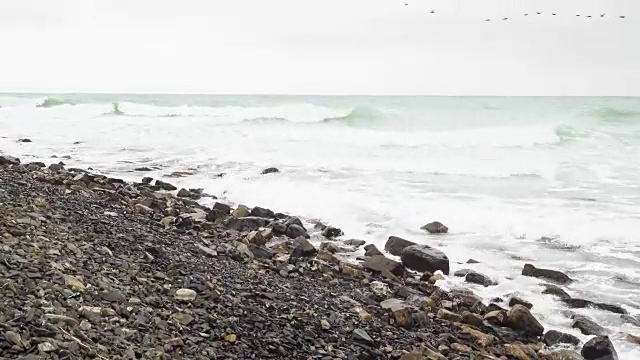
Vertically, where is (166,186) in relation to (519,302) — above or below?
above

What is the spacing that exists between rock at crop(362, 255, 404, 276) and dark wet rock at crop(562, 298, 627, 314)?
2074 mm

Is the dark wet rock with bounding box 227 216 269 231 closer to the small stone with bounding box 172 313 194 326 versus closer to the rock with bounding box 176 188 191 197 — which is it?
the rock with bounding box 176 188 191 197

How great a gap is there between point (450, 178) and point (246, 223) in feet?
26.0

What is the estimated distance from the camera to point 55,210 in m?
6.70

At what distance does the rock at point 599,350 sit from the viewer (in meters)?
5.33

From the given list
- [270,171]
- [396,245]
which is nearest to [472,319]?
[396,245]

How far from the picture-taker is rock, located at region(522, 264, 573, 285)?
24.3ft

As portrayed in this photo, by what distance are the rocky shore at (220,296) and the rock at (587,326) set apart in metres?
0.02

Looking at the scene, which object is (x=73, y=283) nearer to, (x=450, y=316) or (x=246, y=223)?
(x=450, y=316)

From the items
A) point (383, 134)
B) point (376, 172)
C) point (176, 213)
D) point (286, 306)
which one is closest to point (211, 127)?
point (383, 134)

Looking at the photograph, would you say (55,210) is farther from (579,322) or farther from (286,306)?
(579,322)

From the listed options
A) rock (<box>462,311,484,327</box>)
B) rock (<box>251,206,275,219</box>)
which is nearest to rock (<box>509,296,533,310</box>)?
rock (<box>462,311,484,327</box>)

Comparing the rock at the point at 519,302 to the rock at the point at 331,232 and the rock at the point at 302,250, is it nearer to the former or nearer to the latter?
the rock at the point at 302,250

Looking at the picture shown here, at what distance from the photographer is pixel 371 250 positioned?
8.13m
